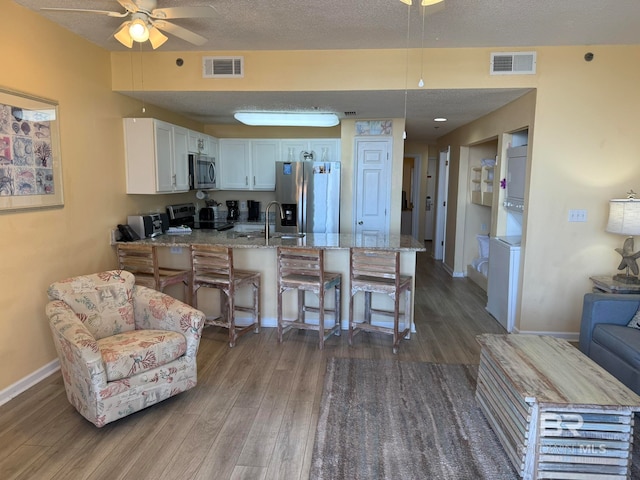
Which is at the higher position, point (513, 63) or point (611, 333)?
point (513, 63)

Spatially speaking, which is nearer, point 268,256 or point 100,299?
point 100,299

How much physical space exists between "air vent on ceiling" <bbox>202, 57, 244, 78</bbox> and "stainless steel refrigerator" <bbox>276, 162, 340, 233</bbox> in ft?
6.35

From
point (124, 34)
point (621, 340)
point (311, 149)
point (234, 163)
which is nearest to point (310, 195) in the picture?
point (311, 149)

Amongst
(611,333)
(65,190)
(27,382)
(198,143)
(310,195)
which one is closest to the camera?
(611,333)

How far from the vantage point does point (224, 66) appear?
3.76 meters

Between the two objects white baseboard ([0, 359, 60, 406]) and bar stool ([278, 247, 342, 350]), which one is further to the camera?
bar stool ([278, 247, 342, 350])

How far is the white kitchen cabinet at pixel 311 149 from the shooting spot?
235 inches

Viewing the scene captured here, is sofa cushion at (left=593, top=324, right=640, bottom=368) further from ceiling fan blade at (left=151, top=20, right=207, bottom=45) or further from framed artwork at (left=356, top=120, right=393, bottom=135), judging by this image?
framed artwork at (left=356, top=120, right=393, bottom=135)

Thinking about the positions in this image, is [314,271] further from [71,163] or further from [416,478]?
[71,163]

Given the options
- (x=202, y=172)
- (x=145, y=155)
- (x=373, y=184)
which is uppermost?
(x=145, y=155)

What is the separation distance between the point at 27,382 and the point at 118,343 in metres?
0.97

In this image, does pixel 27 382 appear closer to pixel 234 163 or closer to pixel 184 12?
pixel 184 12

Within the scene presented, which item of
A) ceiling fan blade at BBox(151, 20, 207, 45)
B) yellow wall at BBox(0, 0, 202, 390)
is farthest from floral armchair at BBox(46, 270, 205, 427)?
ceiling fan blade at BBox(151, 20, 207, 45)

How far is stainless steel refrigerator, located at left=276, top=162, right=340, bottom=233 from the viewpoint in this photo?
5523 millimetres
